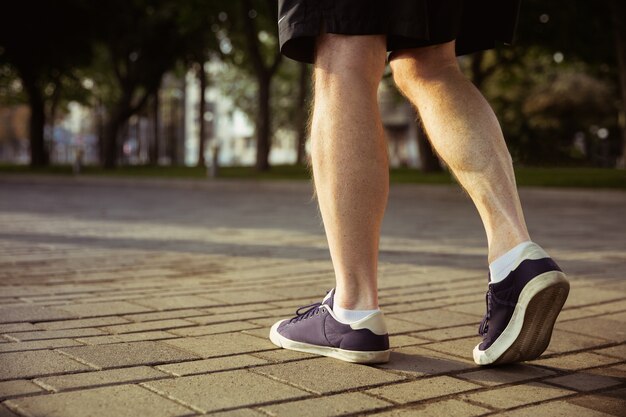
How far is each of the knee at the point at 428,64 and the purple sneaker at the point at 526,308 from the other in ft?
2.17

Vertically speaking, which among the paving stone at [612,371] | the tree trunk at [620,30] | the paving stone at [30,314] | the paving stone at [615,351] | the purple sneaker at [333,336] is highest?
the tree trunk at [620,30]

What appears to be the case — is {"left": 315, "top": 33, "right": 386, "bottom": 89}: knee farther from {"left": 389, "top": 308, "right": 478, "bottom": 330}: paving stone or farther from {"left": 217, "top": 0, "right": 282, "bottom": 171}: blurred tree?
{"left": 217, "top": 0, "right": 282, "bottom": 171}: blurred tree

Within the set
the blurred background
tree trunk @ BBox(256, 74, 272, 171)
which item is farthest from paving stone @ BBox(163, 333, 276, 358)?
tree trunk @ BBox(256, 74, 272, 171)

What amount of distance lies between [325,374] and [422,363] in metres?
0.32

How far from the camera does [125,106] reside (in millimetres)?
35375

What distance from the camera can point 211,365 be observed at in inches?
97.7

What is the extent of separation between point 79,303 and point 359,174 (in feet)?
5.04

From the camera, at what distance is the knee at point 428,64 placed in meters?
2.82

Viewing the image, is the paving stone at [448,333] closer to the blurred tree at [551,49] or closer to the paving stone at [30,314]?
the paving stone at [30,314]

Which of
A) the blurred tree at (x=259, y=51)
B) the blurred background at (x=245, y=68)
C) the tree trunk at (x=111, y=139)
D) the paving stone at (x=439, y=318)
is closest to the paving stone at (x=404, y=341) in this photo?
the paving stone at (x=439, y=318)

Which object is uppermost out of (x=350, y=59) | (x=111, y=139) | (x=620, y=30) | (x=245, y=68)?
(x=245, y=68)

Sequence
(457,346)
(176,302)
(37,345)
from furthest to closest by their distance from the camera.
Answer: (176,302) → (457,346) → (37,345)

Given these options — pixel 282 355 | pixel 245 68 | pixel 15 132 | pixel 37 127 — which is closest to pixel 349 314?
pixel 282 355

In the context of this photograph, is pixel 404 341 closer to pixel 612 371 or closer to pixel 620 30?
pixel 612 371
